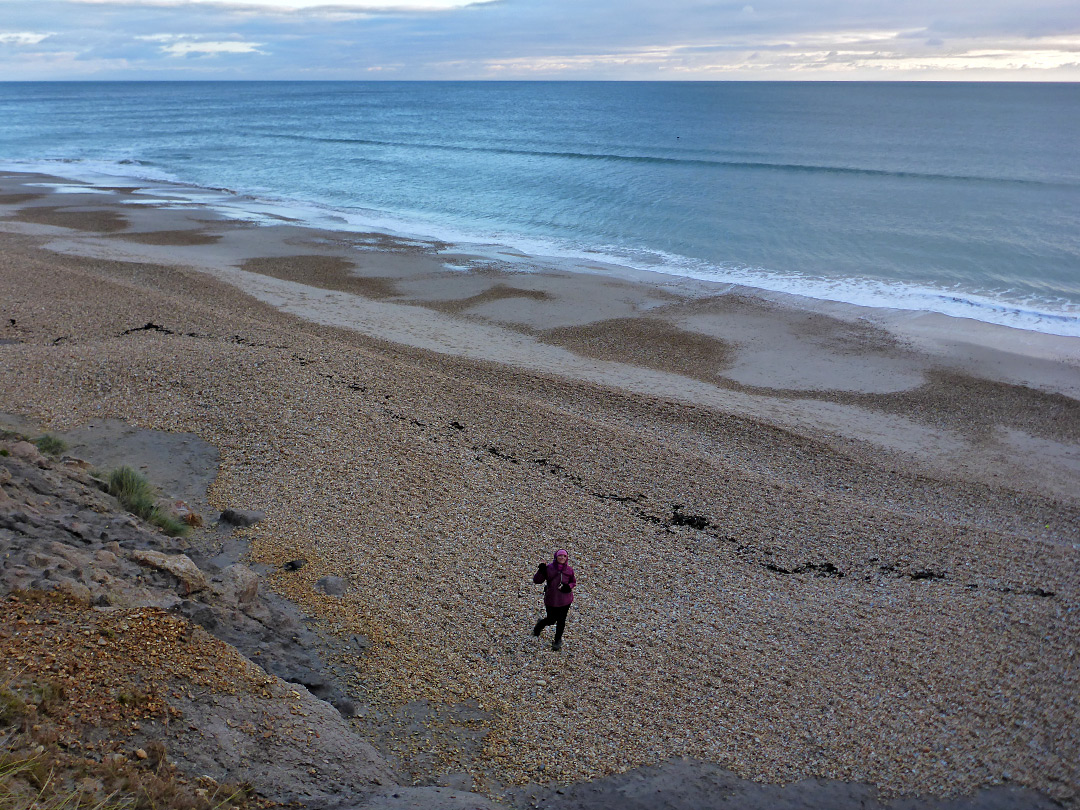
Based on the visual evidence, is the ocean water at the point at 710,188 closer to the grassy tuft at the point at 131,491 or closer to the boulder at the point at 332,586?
the boulder at the point at 332,586

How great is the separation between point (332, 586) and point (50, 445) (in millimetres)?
→ 5027

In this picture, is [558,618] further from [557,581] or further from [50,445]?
[50,445]

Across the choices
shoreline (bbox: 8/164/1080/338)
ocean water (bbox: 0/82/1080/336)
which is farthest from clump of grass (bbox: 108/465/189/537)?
ocean water (bbox: 0/82/1080/336)

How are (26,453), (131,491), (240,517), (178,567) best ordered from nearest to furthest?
1. (178,567)
2. (26,453)
3. (131,491)
4. (240,517)

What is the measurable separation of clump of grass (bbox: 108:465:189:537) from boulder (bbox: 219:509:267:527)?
0.45 metres

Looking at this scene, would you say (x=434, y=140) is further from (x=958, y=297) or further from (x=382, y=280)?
(x=958, y=297)

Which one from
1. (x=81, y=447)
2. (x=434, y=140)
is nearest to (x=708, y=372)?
(x=81, y=447)

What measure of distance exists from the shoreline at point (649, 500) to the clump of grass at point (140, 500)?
87cm

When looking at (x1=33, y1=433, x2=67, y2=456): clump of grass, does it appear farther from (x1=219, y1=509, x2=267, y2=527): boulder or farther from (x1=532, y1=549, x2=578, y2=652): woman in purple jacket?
(x1=532, y1=549, x2=578, y2=652): woman in purple jacket

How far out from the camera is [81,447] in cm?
1059

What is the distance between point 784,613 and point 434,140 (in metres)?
70.2

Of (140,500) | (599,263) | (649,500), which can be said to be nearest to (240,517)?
(140,500)

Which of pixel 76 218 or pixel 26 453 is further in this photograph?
pixel 76 218

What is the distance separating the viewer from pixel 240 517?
912 centimetres
